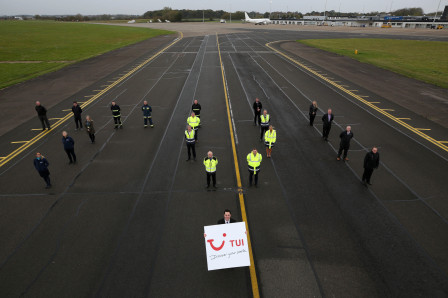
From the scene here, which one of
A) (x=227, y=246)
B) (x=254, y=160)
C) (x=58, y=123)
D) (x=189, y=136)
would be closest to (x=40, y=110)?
(x=58, y=123)

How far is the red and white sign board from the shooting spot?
6109mm

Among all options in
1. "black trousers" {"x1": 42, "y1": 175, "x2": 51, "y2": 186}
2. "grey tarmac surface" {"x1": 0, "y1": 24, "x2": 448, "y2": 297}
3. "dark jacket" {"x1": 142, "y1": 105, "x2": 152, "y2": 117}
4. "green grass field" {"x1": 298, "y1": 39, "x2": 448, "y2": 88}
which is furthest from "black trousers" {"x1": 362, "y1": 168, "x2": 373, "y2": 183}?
"green grass field" {"x1": 298, "y1": 39, "x2": 448, "y2": 88}

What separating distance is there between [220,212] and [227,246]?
2.29 m

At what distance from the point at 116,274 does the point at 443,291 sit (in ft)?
25.7

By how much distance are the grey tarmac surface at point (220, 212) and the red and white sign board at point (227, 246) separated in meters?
0.49

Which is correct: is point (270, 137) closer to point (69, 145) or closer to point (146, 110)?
point (146, 110)

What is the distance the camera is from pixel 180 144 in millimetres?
13297

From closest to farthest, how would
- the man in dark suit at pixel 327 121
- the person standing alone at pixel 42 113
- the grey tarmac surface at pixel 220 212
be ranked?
the grey tarmac surface at pixel 220 212
the man in dark suit at pixel 327 121
the person standing alone at pixel 42 113

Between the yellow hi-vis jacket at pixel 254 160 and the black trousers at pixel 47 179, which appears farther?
the black trousers at pixel 47 179

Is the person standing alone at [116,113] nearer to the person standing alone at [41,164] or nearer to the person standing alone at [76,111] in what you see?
the person standing alone at [76,111]

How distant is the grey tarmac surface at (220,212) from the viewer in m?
6.24

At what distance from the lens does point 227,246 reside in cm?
619

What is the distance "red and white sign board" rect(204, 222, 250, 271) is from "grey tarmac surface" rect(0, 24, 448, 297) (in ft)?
1.60

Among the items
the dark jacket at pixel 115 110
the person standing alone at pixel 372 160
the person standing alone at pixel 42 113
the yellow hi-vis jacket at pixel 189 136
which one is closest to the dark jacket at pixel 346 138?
the person standing alone at pixel 372 160
